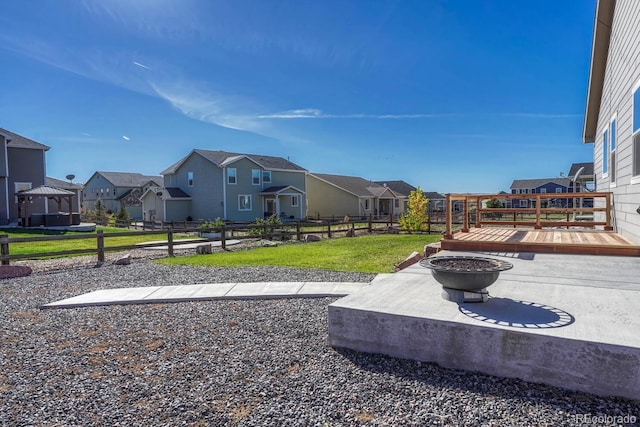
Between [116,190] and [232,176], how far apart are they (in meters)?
23.6

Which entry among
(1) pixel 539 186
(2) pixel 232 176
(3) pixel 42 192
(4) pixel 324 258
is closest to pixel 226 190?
(2) pixel 232 176

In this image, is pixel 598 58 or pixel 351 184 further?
pixel 351 184

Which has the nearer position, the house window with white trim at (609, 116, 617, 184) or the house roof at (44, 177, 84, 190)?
the house window with white trim at (609, 116, 617, 184)

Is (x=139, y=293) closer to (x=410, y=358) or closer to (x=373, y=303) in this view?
(x=373, y=303)

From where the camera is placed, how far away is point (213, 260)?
10.2 m

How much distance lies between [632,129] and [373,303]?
546 centimetres

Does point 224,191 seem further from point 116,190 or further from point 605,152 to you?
point 605,152

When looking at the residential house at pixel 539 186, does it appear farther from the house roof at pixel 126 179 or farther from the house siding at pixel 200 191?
the house roof at pixel 126 179

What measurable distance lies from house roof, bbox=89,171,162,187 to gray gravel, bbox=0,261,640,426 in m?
45.2

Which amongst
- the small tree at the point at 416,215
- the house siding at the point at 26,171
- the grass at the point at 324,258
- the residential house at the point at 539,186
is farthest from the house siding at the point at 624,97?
the residential house at the point at 539,186

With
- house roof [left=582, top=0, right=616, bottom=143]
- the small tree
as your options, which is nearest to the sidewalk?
house roof [left=582, top=0, right=616, bottom=143]

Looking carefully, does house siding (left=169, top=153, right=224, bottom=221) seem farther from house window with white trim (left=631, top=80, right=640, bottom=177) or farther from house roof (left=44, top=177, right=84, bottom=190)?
house window with white trim (left=631, top=80, right=640, bottom=177)

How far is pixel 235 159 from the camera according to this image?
2866 cm

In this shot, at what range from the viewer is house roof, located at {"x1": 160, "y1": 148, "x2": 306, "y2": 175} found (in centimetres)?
2868
